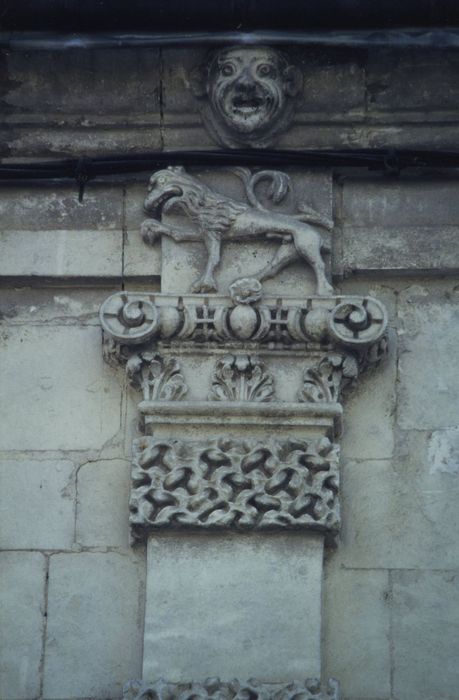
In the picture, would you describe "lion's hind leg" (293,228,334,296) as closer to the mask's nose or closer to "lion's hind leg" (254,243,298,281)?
"lion's hind leg" (254,243,298,281)

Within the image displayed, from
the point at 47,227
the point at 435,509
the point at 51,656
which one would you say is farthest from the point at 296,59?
the point at 51,656

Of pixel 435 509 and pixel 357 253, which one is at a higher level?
pixel 357 253

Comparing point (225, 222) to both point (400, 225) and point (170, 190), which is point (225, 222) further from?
point (400, 225)

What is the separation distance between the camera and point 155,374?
30.3ft

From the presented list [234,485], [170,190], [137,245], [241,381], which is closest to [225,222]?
[170,190]

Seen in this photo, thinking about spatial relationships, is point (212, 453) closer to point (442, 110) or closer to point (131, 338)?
point (131, 338)

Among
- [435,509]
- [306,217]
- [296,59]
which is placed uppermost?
[296,59]

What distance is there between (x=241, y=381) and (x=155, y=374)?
345 mm

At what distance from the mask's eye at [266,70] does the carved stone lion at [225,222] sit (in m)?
0.41

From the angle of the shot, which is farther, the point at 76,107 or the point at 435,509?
the point at 76,107

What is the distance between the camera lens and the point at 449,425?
366 inches

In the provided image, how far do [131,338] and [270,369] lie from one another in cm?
57

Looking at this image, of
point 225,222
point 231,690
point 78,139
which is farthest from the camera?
point 78,139

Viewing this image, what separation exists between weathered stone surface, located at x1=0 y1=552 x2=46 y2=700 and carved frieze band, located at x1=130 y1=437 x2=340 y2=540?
1.44ft
